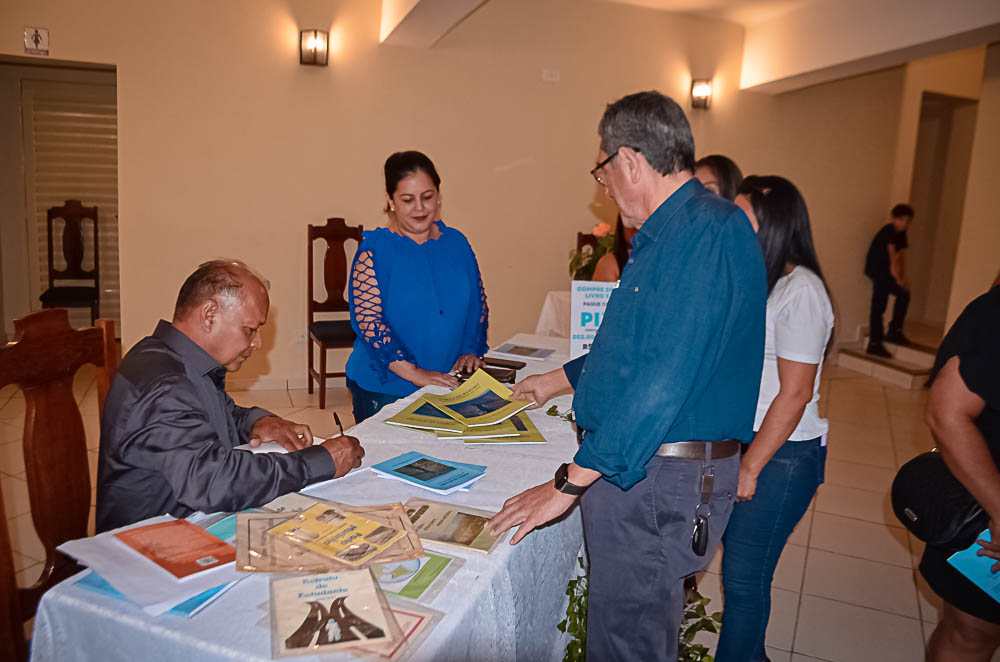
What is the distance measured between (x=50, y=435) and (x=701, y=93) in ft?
20.1

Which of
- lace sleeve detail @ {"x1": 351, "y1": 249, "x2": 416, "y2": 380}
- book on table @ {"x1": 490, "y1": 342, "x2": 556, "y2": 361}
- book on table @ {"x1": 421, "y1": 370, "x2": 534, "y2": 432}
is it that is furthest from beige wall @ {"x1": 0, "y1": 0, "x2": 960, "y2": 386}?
book on table @ {"x1": 421, "y1": 370, "x2": 534, "y2": 432}

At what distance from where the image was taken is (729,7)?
6105mm

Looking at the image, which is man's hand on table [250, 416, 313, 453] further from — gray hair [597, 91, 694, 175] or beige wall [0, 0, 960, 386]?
beige wall [0, 0, 960, 386]

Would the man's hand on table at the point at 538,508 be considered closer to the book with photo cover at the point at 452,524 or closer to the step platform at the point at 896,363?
the book with photo cover at the point at 452,524

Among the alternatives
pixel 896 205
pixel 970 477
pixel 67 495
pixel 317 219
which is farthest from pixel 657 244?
pixel 896 205

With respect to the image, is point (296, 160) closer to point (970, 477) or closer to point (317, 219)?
point (317, 219)

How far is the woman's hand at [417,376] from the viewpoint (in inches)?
93.2

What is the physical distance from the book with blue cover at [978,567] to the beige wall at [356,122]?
461cm

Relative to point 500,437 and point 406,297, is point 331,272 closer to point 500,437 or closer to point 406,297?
point 406,297

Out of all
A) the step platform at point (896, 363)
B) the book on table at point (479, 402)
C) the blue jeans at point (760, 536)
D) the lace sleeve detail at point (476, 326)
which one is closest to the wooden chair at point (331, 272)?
the lace sleeve detail at point (476, 326)

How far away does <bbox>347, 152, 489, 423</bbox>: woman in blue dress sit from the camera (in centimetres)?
239

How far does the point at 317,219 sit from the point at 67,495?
396cm

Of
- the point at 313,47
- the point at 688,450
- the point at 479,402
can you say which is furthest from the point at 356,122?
the point at 688,450

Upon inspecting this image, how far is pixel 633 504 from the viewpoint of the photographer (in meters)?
1.36
